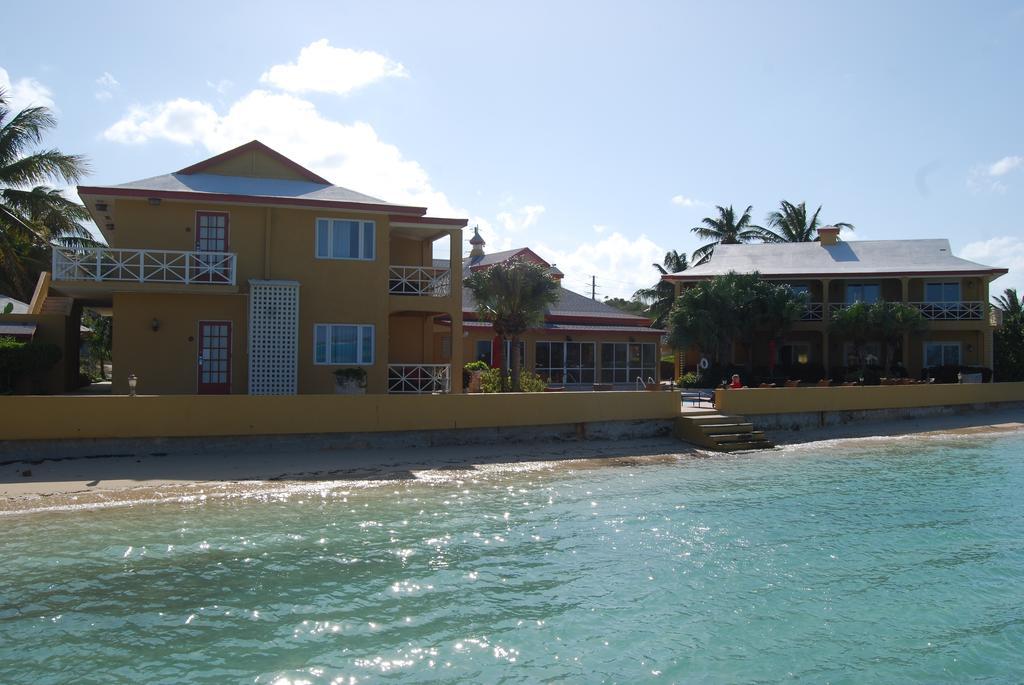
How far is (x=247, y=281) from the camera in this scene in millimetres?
20484

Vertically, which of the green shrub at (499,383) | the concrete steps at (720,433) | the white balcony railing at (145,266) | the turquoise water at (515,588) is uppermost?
the white balcony railing at (145,266)

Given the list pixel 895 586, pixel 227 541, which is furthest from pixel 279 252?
pixel 895 586

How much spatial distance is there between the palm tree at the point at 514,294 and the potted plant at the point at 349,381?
4659 millimetres

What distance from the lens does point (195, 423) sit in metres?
16.9

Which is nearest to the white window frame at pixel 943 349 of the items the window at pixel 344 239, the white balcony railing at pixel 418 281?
the white balcony railing at pixel 418 281

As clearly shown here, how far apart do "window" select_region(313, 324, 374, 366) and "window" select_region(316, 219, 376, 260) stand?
1918mm

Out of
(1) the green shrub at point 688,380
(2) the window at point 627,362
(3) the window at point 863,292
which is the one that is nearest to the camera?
(2) the window at point 627,362

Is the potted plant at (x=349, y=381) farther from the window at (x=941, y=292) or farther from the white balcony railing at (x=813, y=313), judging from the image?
the window at (x=941, y=292)

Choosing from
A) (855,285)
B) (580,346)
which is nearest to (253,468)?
(580,346)

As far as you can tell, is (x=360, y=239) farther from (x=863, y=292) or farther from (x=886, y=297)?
(x=886, y=297)

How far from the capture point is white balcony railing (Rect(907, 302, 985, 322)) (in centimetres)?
3494

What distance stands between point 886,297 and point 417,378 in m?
24.5

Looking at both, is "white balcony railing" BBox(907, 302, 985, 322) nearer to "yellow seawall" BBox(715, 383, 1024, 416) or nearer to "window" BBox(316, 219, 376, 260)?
"yellow seawall" BBox(715, 383, 1024, 416)

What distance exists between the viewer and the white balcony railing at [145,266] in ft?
63.5
